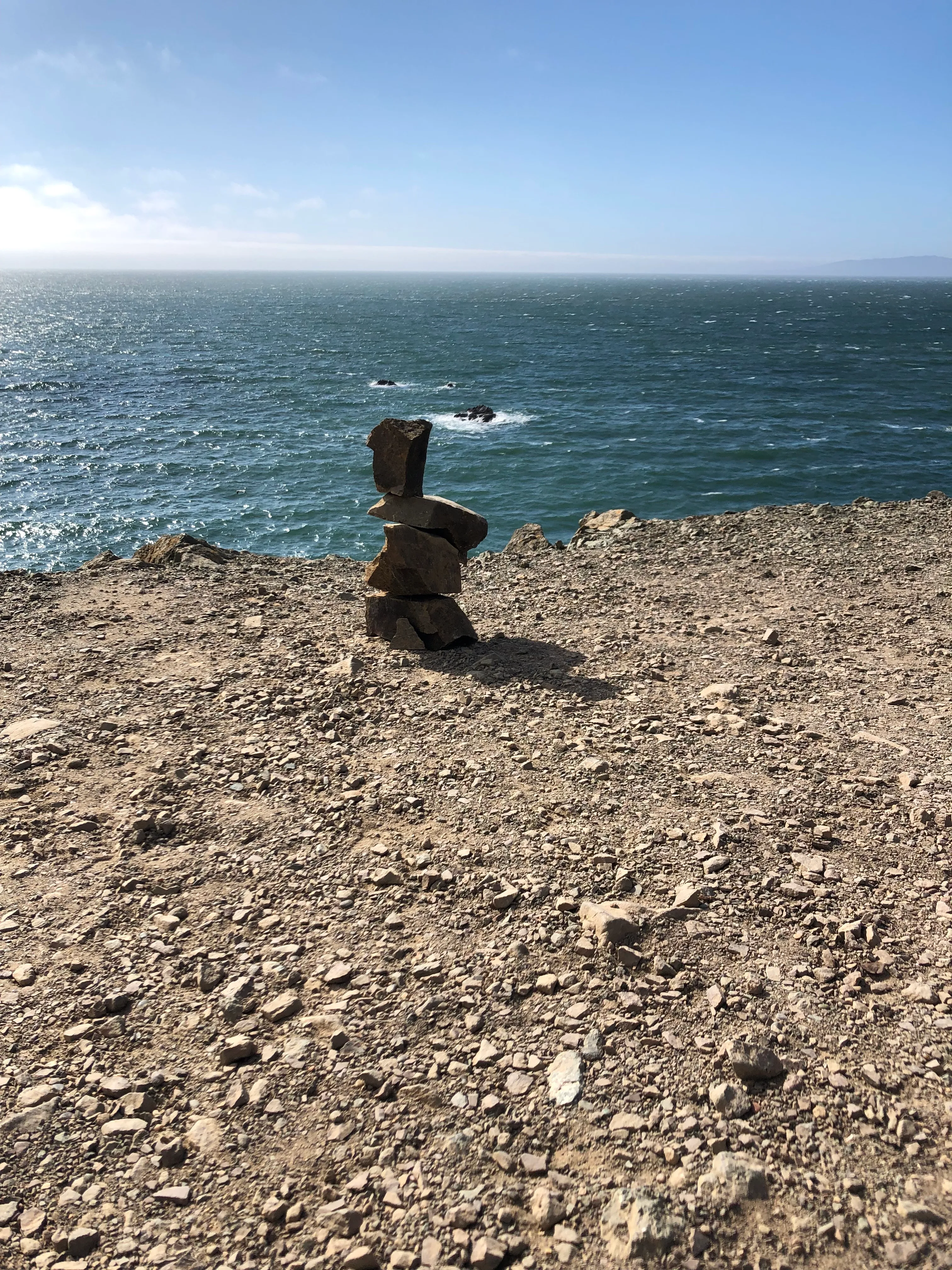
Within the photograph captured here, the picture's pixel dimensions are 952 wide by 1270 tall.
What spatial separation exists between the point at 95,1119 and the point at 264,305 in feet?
675

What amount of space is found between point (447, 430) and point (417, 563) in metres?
36.2

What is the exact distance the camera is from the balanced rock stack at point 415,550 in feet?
44.6

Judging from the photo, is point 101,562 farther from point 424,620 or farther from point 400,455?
point 424,620

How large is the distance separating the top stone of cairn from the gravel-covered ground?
2864 millimetres

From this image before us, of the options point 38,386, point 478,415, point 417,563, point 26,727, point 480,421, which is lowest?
point 26,727

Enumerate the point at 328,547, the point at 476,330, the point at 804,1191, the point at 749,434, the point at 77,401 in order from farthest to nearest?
the point at 476,330, the point at 77,401, the point at 749,434, the point at 328,547, the point at 804,1191

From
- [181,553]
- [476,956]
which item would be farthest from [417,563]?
[181,553]

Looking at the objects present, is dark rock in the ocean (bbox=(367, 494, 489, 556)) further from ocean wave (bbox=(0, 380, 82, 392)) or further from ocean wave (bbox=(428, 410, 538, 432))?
ocean wave (bbox=(0, 380, 82, 392))

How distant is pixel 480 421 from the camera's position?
5066cm

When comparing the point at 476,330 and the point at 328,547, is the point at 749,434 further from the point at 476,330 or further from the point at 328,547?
the point at 476,330

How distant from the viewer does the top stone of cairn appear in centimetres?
1344

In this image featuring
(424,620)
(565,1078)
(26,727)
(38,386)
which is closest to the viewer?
(565,1078)

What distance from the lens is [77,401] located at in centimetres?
5800

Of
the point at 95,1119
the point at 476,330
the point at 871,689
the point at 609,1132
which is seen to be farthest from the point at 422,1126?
the point at 476,330
